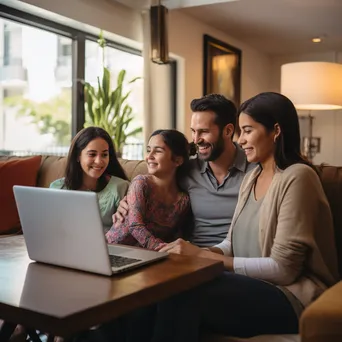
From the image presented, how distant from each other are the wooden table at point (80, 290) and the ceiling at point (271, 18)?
349cm

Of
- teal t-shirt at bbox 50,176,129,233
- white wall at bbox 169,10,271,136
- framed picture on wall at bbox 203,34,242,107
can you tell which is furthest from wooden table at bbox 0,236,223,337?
framed picture on wall at bbox 203,34,242,107

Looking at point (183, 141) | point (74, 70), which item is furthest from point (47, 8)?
point (183, 141)

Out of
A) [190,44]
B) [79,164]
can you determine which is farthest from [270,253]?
[190,44]

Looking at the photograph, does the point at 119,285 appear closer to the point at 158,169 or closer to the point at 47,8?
the point at 158,169

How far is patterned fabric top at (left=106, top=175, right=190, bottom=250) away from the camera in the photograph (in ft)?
6.32

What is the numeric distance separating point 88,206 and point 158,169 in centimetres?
86

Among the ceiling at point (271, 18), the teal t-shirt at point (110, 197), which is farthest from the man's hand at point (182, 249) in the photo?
the ceiling at point (271, 18)

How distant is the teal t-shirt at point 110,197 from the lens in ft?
7.47

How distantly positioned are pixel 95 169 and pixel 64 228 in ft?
3.48

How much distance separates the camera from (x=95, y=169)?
2.36 metres

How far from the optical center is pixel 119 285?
116cm

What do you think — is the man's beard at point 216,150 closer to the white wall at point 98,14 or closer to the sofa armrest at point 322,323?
the sofa armrest at point 322,323

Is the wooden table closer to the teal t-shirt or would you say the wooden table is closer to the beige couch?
the beige couch

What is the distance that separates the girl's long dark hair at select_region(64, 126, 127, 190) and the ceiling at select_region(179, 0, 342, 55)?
2915 mm
